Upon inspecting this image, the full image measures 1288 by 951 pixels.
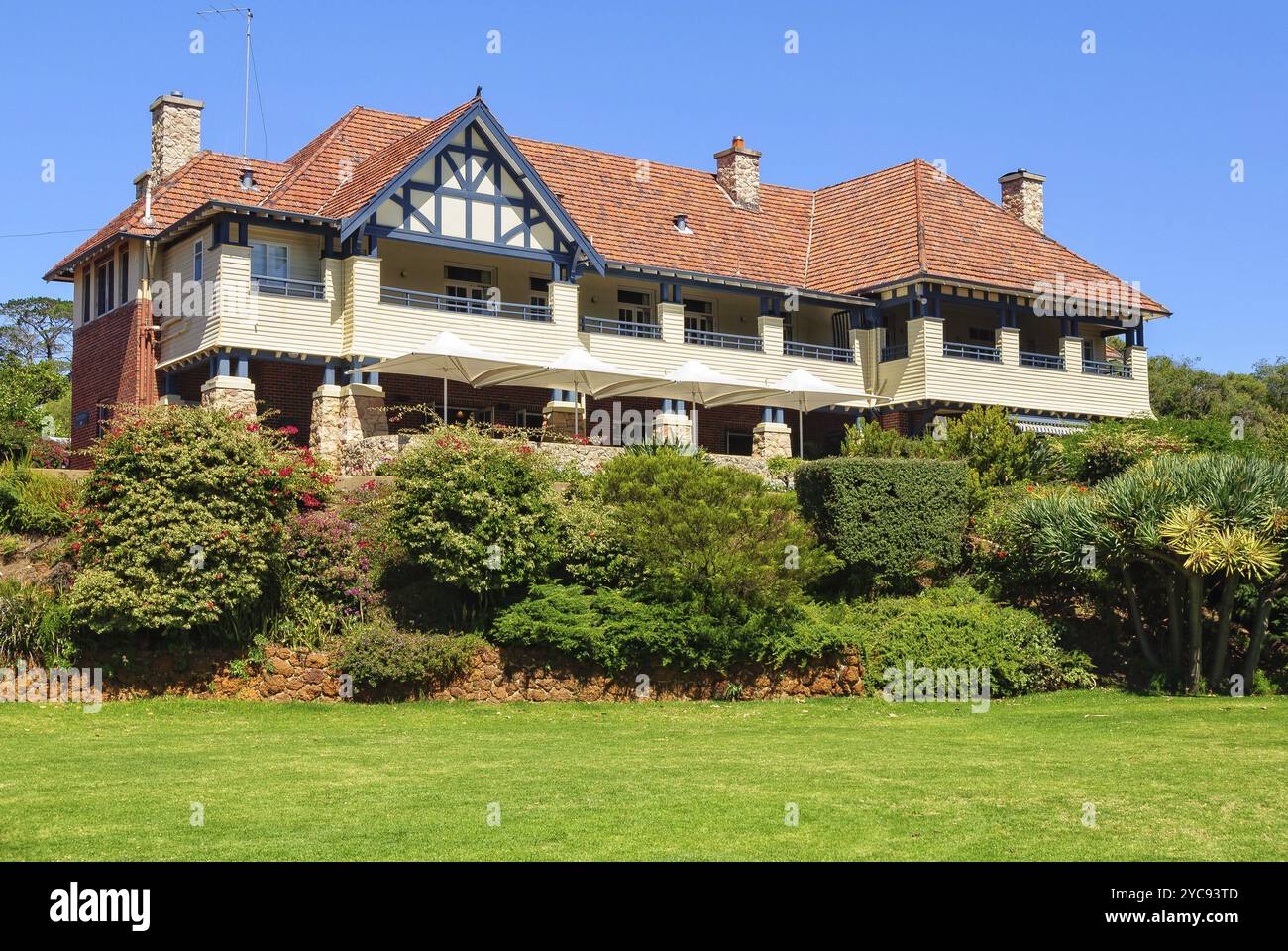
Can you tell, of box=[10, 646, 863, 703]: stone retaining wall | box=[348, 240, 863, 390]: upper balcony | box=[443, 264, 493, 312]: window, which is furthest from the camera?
box=[443, 264, 493, 312]: window

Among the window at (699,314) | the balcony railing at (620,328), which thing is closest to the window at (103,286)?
the balcony railing at (620,328)

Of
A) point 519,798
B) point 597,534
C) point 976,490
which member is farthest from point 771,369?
point 519,798

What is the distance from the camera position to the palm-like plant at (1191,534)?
1931cm

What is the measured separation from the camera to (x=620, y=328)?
3334 centimetres

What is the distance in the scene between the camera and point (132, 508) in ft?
61.1

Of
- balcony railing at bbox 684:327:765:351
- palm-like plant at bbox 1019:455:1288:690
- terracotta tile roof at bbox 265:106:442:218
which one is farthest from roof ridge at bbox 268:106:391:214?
palm-like plant at bbox 1019:455:1288:690

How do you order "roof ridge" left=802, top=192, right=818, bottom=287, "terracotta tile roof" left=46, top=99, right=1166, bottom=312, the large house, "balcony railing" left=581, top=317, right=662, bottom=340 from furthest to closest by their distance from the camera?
"roof ridge" left=802, top=192, right=818, bottom=287 < "balcony railing" left=581, top=317, right=662, bottom=340 < "terracotta tile roof" left=46, top=99, right=1166, bottom=312 < the large house

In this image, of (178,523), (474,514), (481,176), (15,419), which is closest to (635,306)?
(481,176)

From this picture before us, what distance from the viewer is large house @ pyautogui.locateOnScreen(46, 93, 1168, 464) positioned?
28.8 metres

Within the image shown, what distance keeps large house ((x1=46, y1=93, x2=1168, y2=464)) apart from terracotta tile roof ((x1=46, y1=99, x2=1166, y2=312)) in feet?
0.27

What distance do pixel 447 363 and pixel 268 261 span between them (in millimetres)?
4970

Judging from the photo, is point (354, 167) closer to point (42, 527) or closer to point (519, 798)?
point (42, 527)

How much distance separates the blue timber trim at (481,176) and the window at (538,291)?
5.67 feet

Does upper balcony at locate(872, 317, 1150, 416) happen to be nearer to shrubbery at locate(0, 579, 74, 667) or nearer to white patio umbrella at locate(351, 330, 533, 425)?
white patio umbrella at locate(351, 330, 533, 425)
